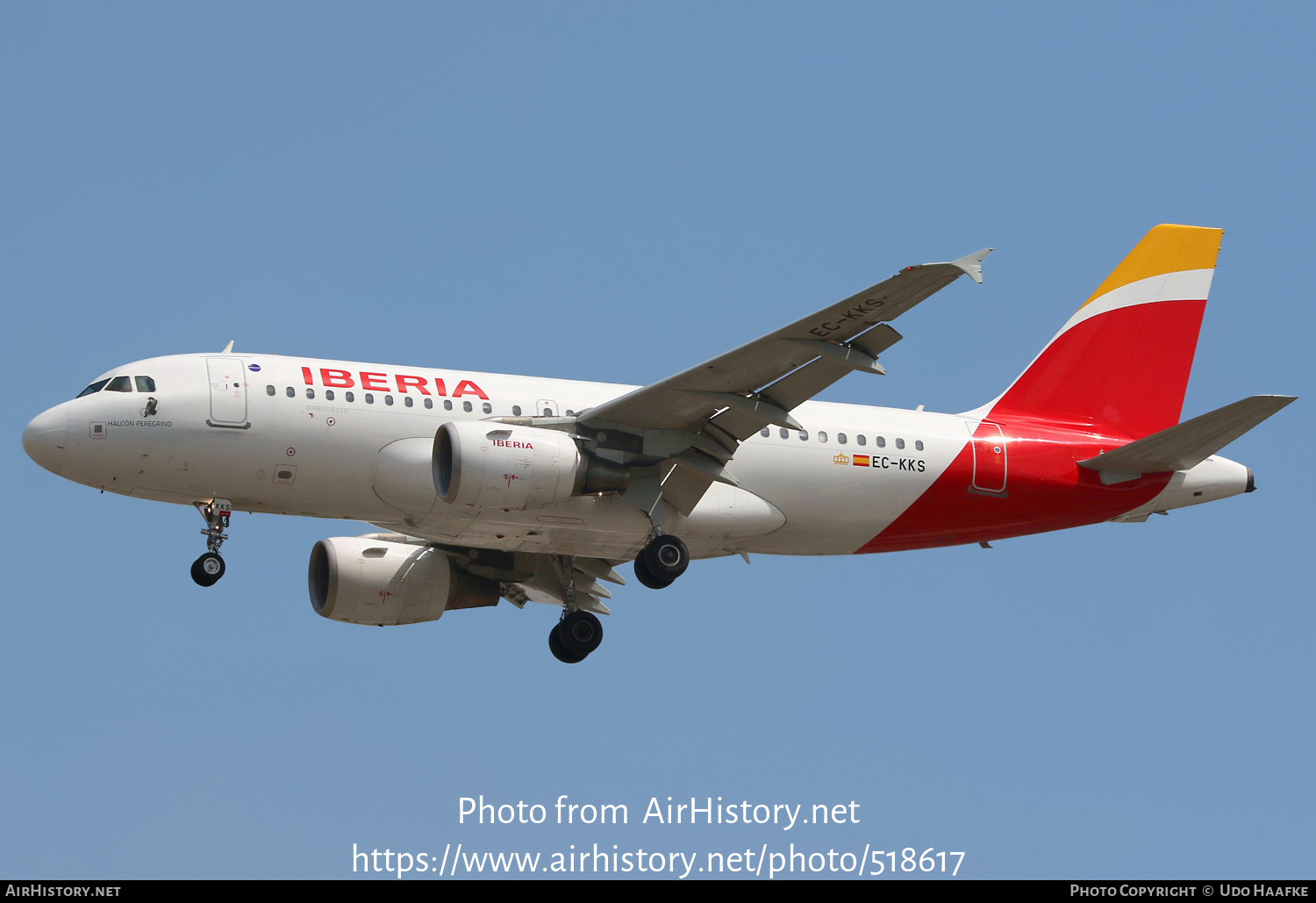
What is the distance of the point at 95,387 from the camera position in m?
26.5

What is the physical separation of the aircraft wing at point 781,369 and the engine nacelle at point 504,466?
3.23 feet

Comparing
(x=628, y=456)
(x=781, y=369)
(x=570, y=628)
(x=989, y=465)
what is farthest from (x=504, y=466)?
(x=989, y=465)

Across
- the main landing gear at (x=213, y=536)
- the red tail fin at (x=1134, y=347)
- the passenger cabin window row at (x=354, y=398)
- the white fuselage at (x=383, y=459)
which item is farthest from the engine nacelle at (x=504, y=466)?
the red tail fin at (x=1134, y=347)

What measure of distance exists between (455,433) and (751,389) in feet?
16.0

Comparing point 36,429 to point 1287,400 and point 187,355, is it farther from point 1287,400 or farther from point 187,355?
point 1287,400

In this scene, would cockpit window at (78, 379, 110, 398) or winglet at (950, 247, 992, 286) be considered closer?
winglet at (950, 247, 992, 286)

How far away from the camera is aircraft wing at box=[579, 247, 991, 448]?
75.4 ft

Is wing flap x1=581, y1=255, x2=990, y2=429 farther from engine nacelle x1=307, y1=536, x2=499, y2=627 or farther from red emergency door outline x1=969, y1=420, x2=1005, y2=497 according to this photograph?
engine nacelle x1=307, y1=536, x2=499, y2=627

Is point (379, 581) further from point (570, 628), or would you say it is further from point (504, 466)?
point (504, 466)

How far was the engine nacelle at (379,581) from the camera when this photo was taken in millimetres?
30250

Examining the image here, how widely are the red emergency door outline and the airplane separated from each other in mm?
39

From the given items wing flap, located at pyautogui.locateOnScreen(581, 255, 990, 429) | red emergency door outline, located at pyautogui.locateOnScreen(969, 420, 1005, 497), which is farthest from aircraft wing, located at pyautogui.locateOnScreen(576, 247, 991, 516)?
red emergency door outline, located at pyautogui.locateOnScreen(969, 420, 1005, 497)

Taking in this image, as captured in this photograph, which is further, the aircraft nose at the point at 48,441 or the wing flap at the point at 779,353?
the aircraft nose at the point at 48,441

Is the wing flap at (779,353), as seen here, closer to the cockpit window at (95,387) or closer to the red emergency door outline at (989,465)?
the red emergency door outline at (989,465)
